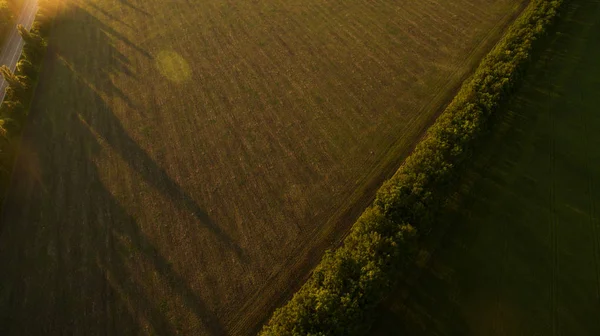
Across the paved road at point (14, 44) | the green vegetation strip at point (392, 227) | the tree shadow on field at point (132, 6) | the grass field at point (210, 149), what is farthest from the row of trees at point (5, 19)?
the green vegetation strip at point (392, 227)

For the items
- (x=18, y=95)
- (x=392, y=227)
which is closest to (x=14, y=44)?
(x=18, y=95)

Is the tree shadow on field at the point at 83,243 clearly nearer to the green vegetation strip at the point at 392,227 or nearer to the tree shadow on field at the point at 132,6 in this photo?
the green vegetation strip at the point at 392,227

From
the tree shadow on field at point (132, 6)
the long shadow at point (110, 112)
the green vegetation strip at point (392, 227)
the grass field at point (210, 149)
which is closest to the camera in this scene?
the green vegetation strip at point (392, 227)

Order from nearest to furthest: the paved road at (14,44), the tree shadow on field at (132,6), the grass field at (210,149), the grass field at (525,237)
A: the grass field at (525,237) → the grass field at (210,149) → the paved road at (14,44) → the tree shadow on field at (132,6)

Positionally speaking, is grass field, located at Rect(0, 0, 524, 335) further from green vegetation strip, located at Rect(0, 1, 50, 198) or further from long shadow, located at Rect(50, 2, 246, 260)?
green vegetation strip, located at Rect(0, 1, 50, 198)

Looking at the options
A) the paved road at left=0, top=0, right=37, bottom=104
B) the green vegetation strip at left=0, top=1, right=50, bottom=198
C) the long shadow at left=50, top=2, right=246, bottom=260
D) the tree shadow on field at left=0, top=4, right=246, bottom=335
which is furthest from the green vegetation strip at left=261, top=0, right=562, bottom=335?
the paved road at left=0, top=0, right=37, bottom=104

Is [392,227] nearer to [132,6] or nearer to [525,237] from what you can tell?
[525,237]
